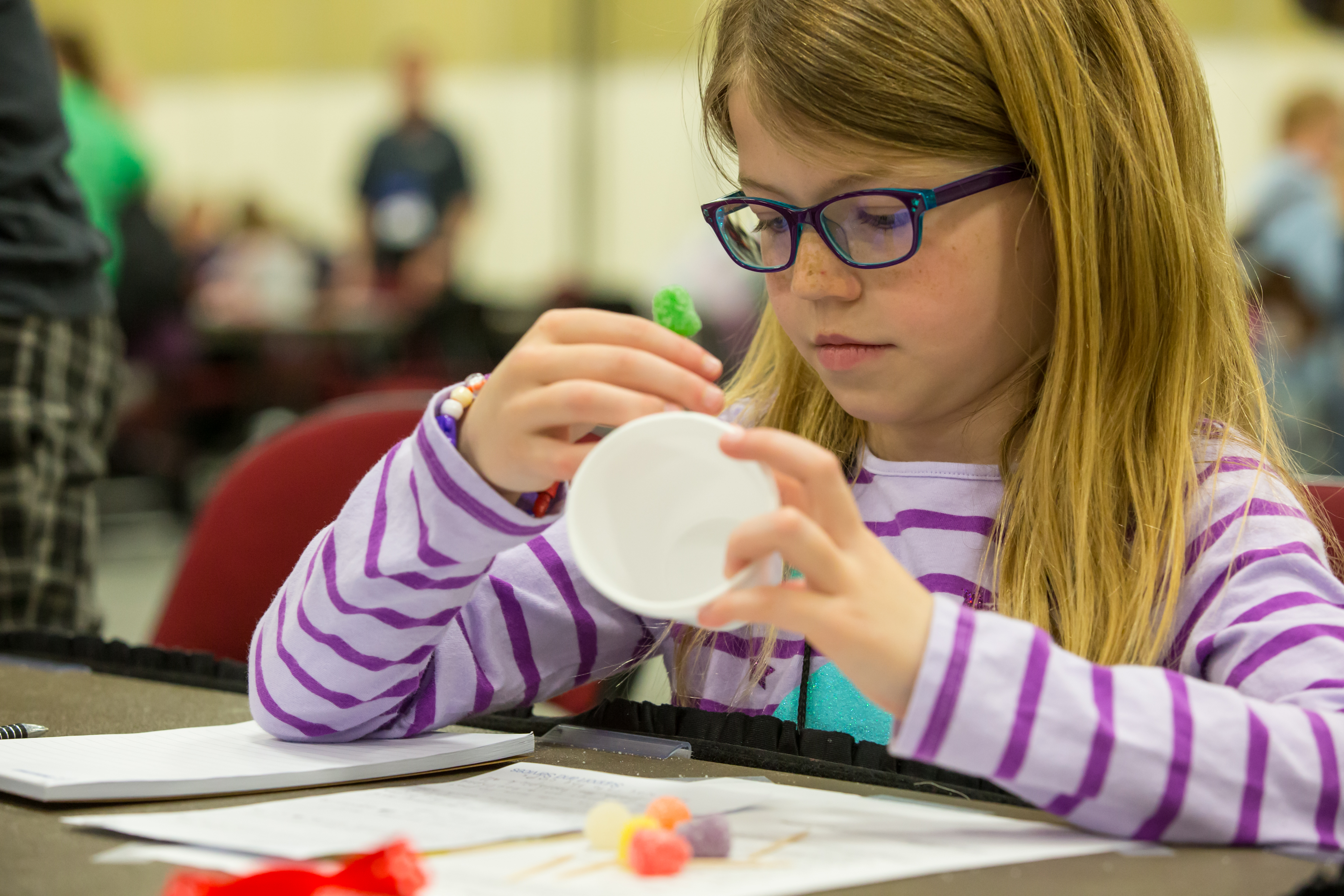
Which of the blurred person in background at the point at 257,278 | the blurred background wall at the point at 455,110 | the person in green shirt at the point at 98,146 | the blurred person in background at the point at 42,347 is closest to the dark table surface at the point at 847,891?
the blurred person in background at the point at 42,347

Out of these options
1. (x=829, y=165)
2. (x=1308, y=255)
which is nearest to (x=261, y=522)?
(x=829, y=165)

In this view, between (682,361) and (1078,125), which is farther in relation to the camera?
(1078,125)

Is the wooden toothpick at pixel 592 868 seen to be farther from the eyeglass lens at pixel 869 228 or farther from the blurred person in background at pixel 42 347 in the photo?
the blurred person in background at pixel 42 347

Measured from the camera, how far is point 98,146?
14.7 feet

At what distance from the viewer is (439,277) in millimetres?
6637

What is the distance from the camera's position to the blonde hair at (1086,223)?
37.1 inches

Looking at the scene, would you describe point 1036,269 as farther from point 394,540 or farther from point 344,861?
point 344,861

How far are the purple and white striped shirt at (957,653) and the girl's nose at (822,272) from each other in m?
0.20

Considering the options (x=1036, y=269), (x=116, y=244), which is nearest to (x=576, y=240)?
(x=116, y=244)

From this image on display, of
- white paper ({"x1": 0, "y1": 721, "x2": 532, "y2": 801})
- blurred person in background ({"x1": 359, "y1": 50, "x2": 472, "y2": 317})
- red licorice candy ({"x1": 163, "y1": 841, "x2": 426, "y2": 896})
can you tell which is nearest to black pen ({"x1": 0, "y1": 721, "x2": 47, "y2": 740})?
white paper ({"x1": 0, "y1": 721, "x2": 532, "y2": 801})

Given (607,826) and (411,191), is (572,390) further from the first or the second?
(411,191)

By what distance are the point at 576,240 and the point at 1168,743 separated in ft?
29.5

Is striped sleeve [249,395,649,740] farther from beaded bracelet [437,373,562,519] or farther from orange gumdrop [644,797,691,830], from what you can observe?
orange gumdrop [644,797,691,830]

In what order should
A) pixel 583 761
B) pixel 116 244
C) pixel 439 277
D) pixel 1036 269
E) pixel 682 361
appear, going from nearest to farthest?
pixel 682 361
pixel 583 761
pixel 1036 269
pixel 116 244
pixel 439 277
